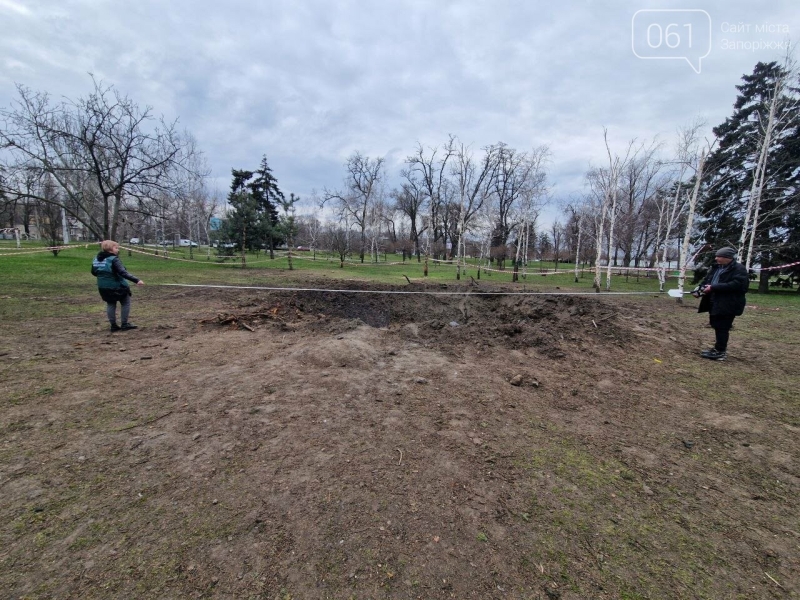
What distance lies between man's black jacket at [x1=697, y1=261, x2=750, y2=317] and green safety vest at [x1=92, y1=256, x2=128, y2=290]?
1120 centimetres

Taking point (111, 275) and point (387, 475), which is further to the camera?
point (111, 275)

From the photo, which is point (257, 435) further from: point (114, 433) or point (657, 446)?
point (657, 446)

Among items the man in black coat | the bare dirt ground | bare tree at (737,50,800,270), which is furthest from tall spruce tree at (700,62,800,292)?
the bare dirt ground

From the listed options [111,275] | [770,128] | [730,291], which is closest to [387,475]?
[730,291]

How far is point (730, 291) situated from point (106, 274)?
11429mm

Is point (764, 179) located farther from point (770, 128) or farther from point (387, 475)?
point (387, 475)

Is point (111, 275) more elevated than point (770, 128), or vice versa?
point (770, 128)

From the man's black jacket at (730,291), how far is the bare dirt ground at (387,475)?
1.03m

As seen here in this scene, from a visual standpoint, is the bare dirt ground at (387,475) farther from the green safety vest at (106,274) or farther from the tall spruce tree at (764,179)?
the tall spruce tree at (764,179)

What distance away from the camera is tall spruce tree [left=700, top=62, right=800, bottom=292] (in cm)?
1753

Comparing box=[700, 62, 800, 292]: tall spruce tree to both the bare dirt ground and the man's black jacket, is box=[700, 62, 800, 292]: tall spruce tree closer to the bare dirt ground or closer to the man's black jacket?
the man's black jacket

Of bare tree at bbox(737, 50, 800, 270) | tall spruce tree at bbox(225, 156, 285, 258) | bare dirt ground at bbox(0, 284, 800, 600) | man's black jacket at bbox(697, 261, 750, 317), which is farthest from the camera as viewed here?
tall spruce tree at bbox(225, 156, 285, 258)

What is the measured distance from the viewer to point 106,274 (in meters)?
6.12

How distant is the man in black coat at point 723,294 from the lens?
17.4 ft
